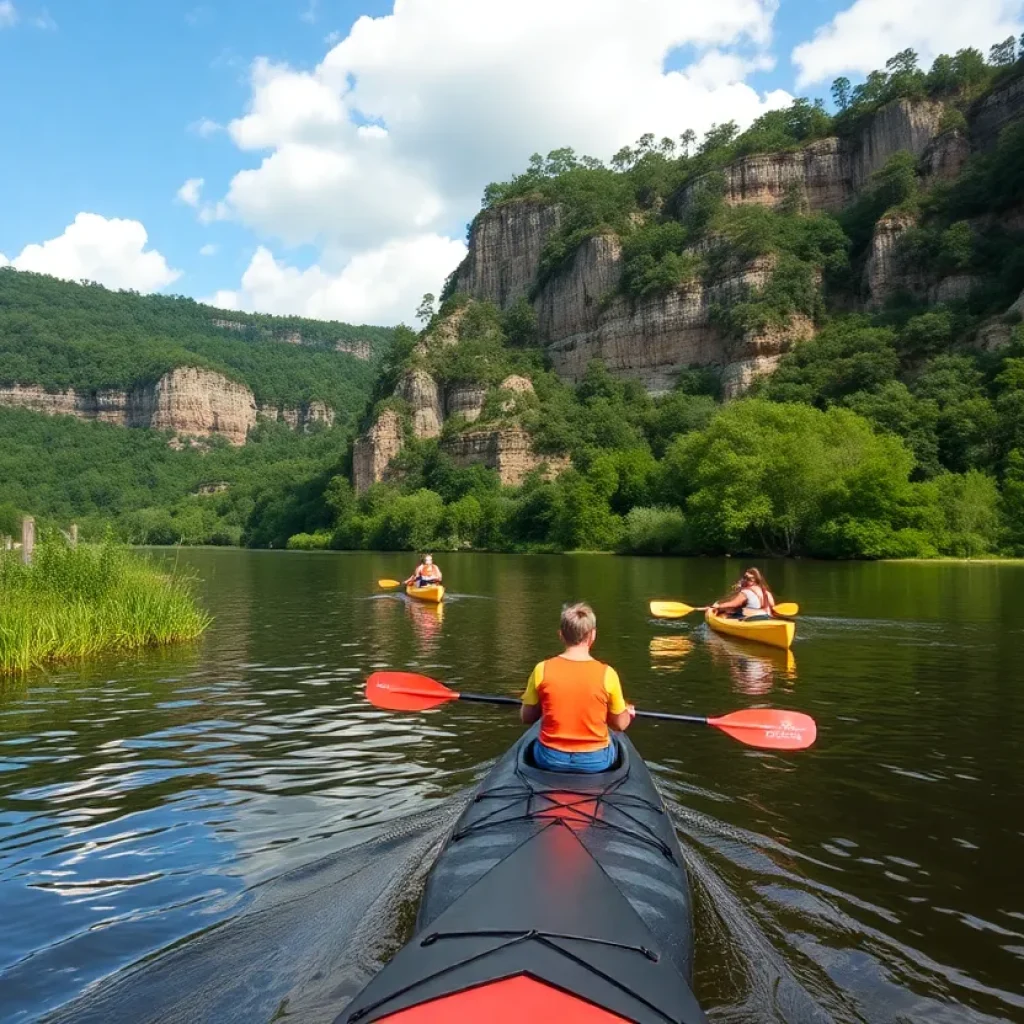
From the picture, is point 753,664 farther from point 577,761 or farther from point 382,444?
point 382,444

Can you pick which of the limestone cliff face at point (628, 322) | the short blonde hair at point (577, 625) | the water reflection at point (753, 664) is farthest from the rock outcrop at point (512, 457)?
the short blonde hair at point (577, 625)

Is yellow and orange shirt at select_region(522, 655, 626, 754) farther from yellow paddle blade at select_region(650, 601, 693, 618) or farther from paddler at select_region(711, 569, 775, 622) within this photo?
yellow paddle blade at select_region(650, 601, 693, 618)

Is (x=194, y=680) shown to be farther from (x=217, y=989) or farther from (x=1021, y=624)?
(x=1021, y=624)

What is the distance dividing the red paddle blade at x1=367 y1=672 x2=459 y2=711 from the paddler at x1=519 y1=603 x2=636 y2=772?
2808 millimetres

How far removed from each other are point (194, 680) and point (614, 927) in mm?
10575

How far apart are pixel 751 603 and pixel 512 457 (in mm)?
68245

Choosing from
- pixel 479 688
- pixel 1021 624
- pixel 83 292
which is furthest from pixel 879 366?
pixel 83 292

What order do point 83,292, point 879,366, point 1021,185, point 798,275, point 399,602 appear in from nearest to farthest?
point 399,602
point 879,366
point 1021,185
point 798,275
point 83,292

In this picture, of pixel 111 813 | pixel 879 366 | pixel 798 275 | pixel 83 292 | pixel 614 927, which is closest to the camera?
pixel 614 927

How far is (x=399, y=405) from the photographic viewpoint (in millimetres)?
95375

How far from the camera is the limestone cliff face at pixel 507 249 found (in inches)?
4126

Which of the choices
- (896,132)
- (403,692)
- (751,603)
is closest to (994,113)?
(896,132)

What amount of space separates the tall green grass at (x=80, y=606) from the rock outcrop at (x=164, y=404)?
155113mm

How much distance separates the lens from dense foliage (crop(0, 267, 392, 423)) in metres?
155
